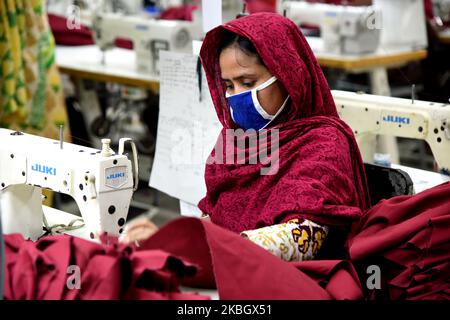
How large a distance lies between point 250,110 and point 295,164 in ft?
0.60

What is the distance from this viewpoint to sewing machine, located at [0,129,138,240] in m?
1.80

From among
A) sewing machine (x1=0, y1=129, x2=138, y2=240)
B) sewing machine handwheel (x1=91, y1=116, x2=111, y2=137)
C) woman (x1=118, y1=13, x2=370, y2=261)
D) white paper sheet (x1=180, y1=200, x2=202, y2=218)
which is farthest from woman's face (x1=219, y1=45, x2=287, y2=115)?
sewing machine handwheel (x1=91, y1=116, x2=111, y2=137)

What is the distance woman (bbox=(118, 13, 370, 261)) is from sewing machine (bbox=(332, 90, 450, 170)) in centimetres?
47

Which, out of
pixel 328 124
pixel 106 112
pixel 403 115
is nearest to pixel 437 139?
pixel 403 115

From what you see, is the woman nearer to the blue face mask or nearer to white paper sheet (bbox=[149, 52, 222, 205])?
the blue face mask

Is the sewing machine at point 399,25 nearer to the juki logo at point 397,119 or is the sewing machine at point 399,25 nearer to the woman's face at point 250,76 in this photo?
the juki logo at point 397,119

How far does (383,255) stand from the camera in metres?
1.66

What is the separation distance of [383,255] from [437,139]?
0.83m

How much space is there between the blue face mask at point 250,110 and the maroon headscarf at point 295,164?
0.04 m

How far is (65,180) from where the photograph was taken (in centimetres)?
185

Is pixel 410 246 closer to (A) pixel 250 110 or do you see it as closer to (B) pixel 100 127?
(A) pixel 250 110

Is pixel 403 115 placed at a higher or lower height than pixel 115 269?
lower
